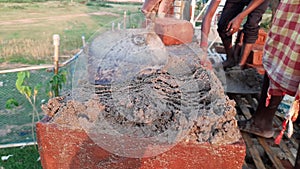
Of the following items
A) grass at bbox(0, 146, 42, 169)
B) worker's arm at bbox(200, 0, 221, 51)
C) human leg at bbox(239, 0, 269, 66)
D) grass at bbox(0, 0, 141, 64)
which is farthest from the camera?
grass at bbox(0, 0, 141, 64)

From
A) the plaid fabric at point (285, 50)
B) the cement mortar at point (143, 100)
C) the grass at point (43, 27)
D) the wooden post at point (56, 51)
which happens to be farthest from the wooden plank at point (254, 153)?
the wooden post at point (56, 51)

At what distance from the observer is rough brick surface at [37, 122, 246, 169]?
1.14 metres

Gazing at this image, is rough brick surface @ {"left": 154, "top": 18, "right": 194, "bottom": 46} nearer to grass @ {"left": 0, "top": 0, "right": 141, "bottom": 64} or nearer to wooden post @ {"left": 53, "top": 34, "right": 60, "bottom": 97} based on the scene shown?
grass @ {"left": 0, "top": 0, "right": 141, "bottom": 64}

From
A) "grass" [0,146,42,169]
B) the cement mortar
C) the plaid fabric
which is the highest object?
the plaid fabric

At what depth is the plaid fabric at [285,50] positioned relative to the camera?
5.12 feet

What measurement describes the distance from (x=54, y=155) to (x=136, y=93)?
45 centimetres

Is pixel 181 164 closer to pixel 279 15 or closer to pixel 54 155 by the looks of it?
pixel 54 155

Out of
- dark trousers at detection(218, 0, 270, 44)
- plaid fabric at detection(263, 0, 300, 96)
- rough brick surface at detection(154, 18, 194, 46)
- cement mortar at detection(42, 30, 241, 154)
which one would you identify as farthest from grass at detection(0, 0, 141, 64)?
dark trousers at detection(218, 0, 270, 44)

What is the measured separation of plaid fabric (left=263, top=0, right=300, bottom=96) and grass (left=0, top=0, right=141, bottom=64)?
3.46 ft

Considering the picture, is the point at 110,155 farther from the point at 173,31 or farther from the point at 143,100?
the point at 173,31

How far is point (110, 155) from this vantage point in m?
1.20

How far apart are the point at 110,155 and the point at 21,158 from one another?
179 centimetres

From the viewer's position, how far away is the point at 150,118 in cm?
119

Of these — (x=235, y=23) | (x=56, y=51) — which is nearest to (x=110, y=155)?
(x=56, y=51)
